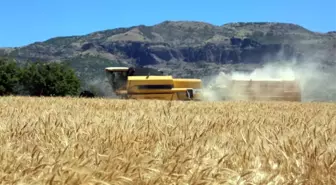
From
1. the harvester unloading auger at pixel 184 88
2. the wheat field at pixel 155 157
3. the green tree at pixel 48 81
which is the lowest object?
the green tree at pixel 48 81

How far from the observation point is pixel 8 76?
225 feet

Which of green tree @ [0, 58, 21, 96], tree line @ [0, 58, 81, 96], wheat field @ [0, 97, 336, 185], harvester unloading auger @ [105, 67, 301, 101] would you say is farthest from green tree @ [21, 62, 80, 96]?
wheat field @ [0, 97, 336, 185]

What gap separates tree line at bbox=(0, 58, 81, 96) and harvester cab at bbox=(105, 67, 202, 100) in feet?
113

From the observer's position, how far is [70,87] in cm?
7256

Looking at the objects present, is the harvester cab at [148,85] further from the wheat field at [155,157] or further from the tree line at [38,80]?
the tree line at [38,80]

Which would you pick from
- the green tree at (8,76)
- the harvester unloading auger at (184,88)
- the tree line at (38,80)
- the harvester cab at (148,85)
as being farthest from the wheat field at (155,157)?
the tree line at (38,80)

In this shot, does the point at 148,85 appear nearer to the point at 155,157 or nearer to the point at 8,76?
the point at 155,157

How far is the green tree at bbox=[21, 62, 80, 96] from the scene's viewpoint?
71.6 metres

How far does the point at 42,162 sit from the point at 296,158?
1904 millimetres

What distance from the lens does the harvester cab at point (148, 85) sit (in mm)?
34531

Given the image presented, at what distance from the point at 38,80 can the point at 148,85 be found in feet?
135

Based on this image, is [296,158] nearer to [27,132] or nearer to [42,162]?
[42,162]

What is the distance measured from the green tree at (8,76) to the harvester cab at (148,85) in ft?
106

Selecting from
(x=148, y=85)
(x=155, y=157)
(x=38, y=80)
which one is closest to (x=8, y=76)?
(x=38, y=80)
